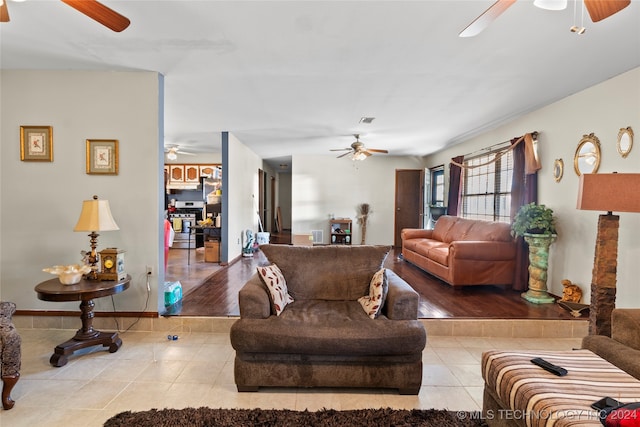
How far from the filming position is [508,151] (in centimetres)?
457

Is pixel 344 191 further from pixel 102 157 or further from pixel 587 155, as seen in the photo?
pixel 102 157

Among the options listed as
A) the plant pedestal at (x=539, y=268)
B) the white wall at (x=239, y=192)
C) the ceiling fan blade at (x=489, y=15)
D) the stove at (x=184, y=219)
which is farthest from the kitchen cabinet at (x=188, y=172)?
the ceiling fan blade at (x=489, y=15)

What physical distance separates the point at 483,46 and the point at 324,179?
227 inches

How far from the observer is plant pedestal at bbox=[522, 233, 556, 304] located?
142 inches

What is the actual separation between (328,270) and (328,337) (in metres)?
0.70

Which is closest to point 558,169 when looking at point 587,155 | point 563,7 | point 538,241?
point 587,155

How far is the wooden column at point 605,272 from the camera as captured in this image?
228 centimetres

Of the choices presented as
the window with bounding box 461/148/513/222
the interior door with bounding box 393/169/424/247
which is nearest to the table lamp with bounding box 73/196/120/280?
the window with bounding box 461/148/513/222

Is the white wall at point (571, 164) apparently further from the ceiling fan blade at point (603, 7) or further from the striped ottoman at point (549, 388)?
the ceiling fan blade at point (603, 7)

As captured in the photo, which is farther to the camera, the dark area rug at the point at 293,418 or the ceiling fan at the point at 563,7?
the dark area rug at the point at 293,418

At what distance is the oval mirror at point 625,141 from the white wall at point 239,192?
5.16m

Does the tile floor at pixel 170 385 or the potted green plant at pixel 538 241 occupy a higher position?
the potted green plant at pixel 538 241

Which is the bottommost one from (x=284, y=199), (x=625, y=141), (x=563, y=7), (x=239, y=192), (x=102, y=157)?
(x=284, y=199)

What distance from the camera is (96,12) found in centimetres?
165
